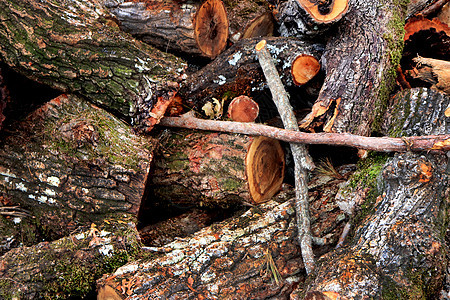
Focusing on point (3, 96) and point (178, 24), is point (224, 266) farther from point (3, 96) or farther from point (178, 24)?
A: point (178, 24)

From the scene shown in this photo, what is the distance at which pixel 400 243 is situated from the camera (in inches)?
81.7

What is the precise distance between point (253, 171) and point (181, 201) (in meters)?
0.71

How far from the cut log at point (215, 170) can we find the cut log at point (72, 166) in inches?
13.0

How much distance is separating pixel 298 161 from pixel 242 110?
696 mm

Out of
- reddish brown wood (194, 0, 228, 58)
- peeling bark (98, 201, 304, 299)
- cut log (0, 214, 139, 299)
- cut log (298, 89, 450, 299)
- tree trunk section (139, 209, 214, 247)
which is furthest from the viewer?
reddish brown wood (194, 0, 228, 58)

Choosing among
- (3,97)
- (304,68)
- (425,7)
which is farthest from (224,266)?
(425,7)

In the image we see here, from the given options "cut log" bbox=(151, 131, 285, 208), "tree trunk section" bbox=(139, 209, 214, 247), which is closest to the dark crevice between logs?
"cut log" bbox=(151, 131, 285, 208)

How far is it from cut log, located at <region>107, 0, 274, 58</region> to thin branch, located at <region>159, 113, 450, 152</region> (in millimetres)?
838

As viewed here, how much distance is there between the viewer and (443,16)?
377cm

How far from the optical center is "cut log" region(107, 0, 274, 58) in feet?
11.1

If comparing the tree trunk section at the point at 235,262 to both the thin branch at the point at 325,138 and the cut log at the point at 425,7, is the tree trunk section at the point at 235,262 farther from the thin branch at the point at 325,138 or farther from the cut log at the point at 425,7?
the cut log at the point at 425,7

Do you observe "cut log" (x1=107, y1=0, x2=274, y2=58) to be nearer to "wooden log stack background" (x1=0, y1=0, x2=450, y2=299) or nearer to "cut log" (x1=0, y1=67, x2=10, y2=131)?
"wooden log stack background" (x1=0, y1=0, x2=450, y2=299)

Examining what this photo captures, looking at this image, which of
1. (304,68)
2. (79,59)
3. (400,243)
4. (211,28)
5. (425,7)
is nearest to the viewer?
(400,243)

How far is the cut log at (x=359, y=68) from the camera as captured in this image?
2.81 metres
